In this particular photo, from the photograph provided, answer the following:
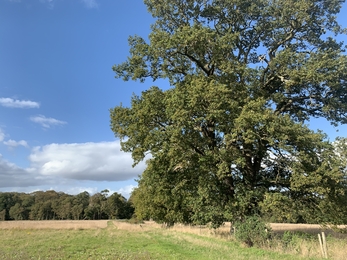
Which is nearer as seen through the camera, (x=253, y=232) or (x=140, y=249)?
(x=140, y=249)

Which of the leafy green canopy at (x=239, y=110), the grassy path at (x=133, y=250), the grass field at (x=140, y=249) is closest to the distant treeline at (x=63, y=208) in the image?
the grass field at (x=140, y=249)

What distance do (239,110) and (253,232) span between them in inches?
273

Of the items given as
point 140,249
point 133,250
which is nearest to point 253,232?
point 140,249

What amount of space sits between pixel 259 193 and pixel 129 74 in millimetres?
11822

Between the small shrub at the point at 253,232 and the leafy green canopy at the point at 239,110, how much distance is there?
80cm

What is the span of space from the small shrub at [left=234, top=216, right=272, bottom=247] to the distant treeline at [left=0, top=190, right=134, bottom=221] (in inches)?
3319

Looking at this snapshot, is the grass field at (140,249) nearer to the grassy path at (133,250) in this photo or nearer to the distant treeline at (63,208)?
the grassy path at (133,250)

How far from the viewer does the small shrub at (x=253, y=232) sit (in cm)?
1531

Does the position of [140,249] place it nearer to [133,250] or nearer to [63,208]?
[133,250]

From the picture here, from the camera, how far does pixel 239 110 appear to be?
15594 mm

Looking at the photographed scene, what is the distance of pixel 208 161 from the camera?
16281mm

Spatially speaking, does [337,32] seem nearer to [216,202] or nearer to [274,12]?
[274,12]

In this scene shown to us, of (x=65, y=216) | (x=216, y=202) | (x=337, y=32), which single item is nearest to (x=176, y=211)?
(x=216, y=202)

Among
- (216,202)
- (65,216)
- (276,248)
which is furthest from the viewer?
(65,216)
